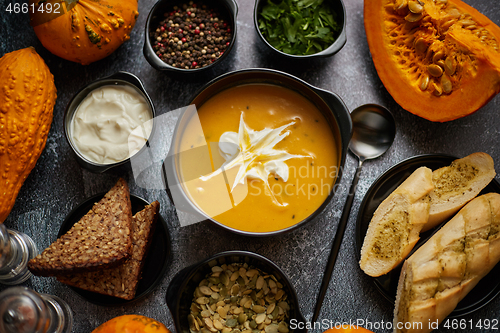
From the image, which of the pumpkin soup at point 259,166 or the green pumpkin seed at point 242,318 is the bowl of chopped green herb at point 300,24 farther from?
the green pumpkin seed at point 242,318

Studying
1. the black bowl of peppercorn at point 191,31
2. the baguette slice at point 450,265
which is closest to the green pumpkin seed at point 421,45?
the baguette slice at point 450,265

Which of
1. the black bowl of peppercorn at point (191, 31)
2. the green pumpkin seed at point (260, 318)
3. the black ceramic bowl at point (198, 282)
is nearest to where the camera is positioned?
the black ceramic bowl at point (198, 282)

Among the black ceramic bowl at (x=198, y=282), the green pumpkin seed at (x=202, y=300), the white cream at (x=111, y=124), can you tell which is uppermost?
the white cream at (x=111, y=124)

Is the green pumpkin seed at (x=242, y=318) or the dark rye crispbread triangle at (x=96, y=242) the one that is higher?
the dark rye crispbread triangle at (x=96, y=242)

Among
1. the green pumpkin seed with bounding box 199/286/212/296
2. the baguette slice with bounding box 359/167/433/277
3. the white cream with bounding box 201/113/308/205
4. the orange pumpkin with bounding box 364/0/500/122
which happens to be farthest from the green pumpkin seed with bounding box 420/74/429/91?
the green pumpkin seed with bounding box 199/286/212/296

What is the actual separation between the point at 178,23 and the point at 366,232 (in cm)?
137

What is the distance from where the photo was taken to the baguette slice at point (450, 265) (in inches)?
63.3

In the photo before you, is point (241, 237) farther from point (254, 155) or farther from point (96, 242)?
point (96, 242)

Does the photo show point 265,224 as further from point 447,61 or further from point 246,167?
point 447,61

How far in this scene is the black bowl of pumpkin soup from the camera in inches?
63.5

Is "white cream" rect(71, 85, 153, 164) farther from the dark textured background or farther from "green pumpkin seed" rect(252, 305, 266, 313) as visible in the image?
"green pumpkin seed" rect(252, 305, 266, 313)

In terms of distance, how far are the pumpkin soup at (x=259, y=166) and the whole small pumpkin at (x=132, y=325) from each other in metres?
0.55

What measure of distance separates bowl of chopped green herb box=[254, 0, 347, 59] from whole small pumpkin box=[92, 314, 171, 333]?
1.39m

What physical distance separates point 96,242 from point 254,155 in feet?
2.60
